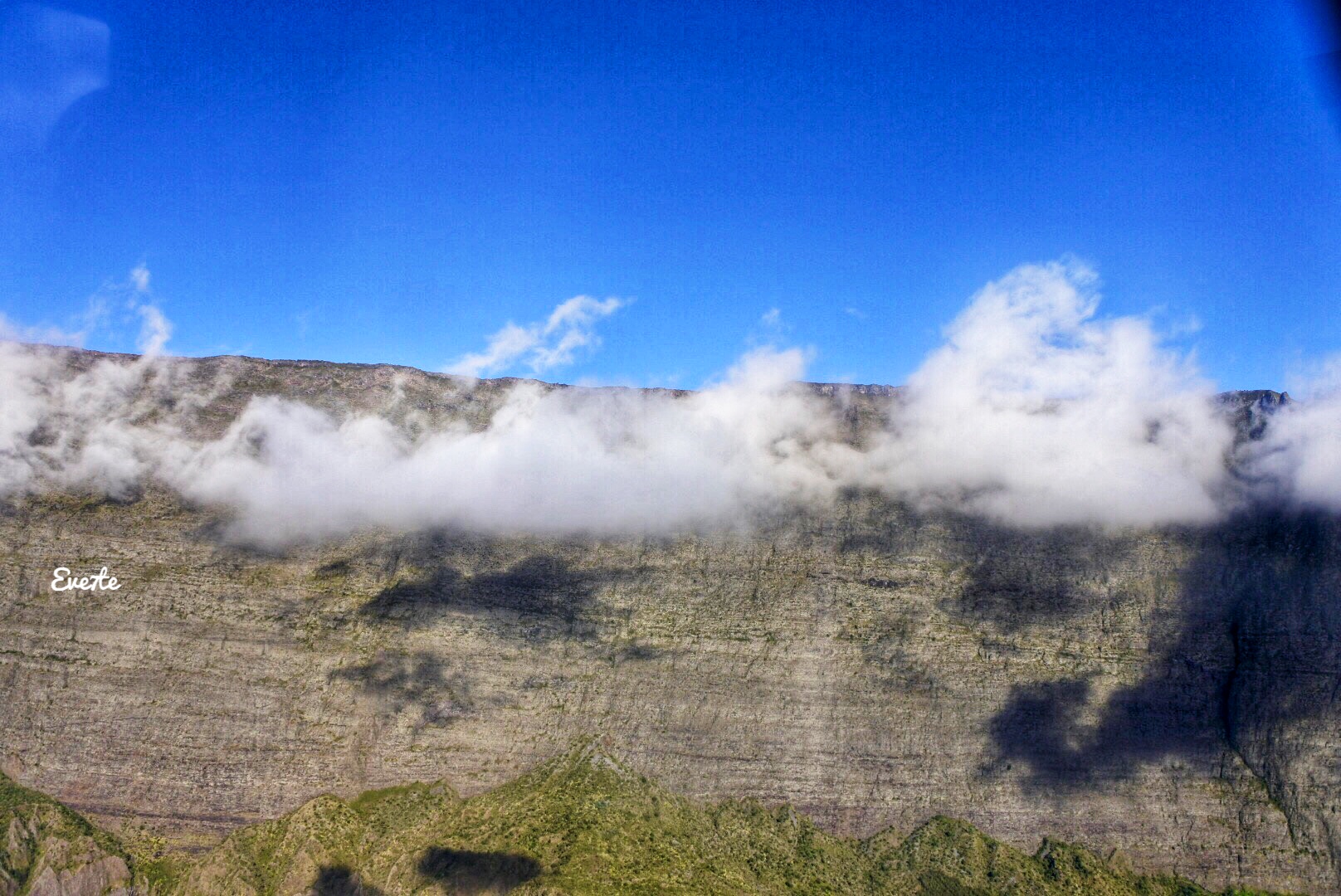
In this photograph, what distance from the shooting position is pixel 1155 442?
130625mm

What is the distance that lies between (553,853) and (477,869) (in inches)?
330

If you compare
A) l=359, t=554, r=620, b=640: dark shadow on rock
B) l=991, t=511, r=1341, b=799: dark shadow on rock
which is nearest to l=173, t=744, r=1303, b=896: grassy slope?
l=991, t=511, r=1341, b=799: dark shadow on rock

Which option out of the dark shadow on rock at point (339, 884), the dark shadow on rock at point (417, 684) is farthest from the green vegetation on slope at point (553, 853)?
the dark shadow on rock at point (417, 684)

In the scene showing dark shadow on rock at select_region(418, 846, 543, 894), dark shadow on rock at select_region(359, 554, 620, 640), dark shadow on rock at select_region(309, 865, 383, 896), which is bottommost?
dark shadow on rock at select_region(309, 865, 383, 896)

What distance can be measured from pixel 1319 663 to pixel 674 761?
79721mm

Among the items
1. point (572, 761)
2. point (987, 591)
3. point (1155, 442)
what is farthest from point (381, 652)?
point (1155, 442)

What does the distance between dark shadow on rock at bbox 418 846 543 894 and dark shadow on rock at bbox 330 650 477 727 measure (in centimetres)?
1788

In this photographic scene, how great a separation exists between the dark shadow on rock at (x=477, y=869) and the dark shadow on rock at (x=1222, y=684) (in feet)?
192

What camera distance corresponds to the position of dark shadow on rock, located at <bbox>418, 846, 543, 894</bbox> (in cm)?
10069

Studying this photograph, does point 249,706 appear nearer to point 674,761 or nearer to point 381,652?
point 381,652

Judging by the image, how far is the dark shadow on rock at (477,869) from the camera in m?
101

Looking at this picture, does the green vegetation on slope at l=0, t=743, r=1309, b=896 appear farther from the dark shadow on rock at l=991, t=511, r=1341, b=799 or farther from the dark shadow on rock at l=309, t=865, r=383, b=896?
the dark shadow on rock at l=991, t=511, r=1341, b=799
